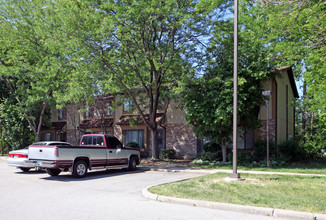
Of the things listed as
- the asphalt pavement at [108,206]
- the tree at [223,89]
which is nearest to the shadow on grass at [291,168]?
the tree at [223,89]

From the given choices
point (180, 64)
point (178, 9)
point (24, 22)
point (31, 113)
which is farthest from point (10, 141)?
point (178, 9)

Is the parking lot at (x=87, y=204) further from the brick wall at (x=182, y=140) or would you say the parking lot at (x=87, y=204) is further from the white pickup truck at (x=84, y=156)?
the brick wall at (x=182, y=140)

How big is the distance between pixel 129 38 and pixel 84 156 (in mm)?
7099

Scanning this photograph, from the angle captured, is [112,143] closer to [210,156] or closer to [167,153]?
[210,156]

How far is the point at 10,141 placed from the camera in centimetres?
2795

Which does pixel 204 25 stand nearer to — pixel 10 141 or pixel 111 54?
pixel 111 54

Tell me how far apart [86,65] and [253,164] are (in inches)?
458

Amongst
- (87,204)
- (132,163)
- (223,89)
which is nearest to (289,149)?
(223,89)

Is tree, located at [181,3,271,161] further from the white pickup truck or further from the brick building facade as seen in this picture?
the white pickup truck

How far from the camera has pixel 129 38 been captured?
52.0 ft

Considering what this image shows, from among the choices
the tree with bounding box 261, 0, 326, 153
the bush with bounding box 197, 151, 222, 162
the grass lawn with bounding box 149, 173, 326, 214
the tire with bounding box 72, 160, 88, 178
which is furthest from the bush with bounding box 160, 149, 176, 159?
the grass lawn with bounding box 149, 173, 326, 214

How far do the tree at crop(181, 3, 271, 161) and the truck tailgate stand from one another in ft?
25.5

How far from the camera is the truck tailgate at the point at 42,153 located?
1164 centimetres

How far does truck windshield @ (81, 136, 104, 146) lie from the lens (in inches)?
561
